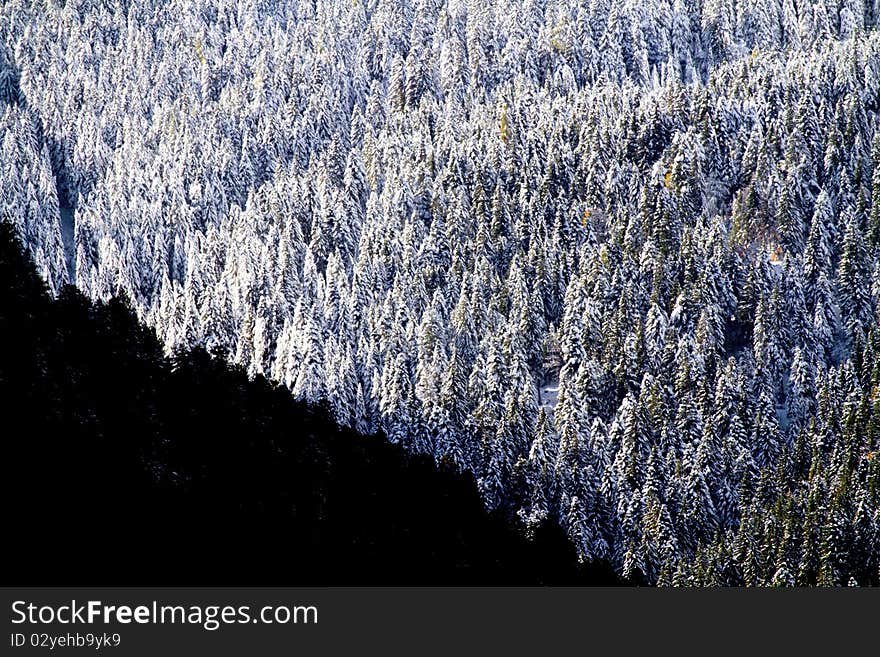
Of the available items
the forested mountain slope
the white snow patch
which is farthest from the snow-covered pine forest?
the forested mountain slope

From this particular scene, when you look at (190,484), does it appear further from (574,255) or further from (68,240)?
(68,240)

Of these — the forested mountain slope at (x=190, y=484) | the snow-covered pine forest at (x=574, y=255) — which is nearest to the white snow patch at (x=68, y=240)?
the snow-covered pine forest at (x=574, y=255)

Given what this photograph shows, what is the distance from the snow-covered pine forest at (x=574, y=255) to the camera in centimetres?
9794

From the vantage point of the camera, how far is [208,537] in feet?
133

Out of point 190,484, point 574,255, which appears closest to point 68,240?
point 574,255

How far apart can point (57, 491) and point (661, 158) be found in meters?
129

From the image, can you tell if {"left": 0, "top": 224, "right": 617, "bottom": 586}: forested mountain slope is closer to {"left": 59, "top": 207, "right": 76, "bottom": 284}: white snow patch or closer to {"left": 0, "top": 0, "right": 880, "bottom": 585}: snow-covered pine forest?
{"left": 0, "top": 0, "right": 880, "bottom": 585}: snow-covered pine forest

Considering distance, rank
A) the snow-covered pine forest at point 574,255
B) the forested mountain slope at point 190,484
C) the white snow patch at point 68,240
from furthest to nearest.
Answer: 1. the white snow patch at point 68,240
2. the snow-covered pine forest at point 574,255
3. the forested mountain slope at point 190,484

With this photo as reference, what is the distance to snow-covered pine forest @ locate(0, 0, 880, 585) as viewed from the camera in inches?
3856

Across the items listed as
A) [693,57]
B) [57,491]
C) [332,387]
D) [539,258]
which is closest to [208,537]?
[57,491]

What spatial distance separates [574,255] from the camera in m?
141

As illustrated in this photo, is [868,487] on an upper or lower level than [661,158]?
lower

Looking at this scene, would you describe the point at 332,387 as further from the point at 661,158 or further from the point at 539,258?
the point at 661,158

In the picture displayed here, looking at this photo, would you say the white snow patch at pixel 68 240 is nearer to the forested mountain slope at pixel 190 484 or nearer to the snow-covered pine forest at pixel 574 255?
the snow-covered pine forest at pixel 574 255
